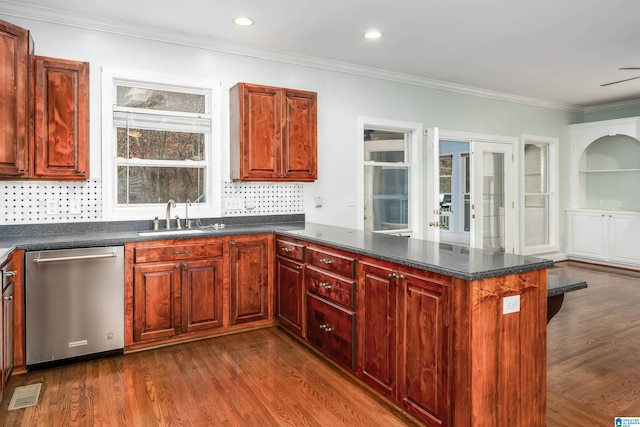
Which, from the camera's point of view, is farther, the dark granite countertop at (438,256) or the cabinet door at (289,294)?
the cabinet door at (289,294)

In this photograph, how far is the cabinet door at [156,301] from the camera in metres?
3.31

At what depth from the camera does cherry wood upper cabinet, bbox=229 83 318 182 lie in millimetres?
3961

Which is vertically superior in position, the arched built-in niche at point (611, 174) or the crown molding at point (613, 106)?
the crown molding at point (613, 106)

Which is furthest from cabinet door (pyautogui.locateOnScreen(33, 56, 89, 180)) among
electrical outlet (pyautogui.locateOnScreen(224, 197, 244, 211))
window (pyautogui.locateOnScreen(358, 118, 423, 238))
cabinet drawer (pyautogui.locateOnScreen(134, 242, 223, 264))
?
window (pyautogui.locateOnScreen(358, 118, 423, 238))

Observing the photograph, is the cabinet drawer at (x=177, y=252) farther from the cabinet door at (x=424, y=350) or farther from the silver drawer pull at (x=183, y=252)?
the cabinet door at (x=424, y=350)

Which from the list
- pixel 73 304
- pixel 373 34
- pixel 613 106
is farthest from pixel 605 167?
pixel 73 304

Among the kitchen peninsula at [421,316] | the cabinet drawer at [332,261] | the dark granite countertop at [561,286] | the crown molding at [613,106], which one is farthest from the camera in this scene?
the crown molding at [613,106]

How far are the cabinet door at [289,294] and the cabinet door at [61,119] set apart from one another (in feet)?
5.77

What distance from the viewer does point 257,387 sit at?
9.07 ft

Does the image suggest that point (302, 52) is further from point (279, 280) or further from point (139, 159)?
point (279, 280)

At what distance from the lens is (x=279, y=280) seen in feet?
12.6

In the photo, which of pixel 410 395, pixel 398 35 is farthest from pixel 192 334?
pixel 398 35

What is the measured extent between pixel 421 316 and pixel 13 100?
3038 mm

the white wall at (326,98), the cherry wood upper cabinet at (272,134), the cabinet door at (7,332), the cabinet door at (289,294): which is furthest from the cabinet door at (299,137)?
the cabinet door at (7,332)
